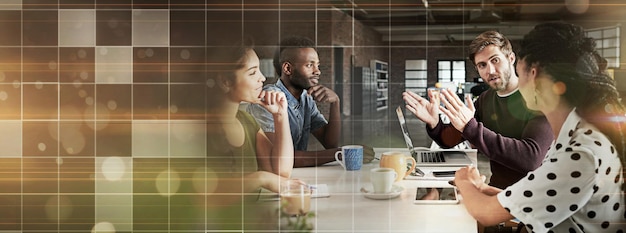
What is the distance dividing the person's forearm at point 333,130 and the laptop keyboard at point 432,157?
0.97 ft

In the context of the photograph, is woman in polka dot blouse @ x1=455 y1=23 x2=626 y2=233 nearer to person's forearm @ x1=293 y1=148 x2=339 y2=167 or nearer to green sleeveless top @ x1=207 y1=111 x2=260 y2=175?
person's forearm @ x1=293 y1=148 x2=339 y2=167

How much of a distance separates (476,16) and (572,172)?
0.62 metres

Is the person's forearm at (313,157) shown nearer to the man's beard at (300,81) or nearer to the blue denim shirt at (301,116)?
the blue denim shirt at (301,116)

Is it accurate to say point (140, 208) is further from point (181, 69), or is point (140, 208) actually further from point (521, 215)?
point (521, 215)

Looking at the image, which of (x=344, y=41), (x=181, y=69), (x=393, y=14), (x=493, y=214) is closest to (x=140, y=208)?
(x=181, y=69)

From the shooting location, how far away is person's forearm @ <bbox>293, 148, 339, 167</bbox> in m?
1.75

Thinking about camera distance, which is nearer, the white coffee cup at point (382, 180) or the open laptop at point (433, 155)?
the white coffee cup at point (382, 180)

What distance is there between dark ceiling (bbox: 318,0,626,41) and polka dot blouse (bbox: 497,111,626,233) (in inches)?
18.9

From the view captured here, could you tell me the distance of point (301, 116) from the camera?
1.80 m

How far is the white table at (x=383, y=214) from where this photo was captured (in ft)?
3.65

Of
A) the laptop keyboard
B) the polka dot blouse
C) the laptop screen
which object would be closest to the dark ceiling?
the laptop screen

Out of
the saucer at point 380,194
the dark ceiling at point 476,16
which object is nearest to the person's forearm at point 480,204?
the saucer at point 380,194
